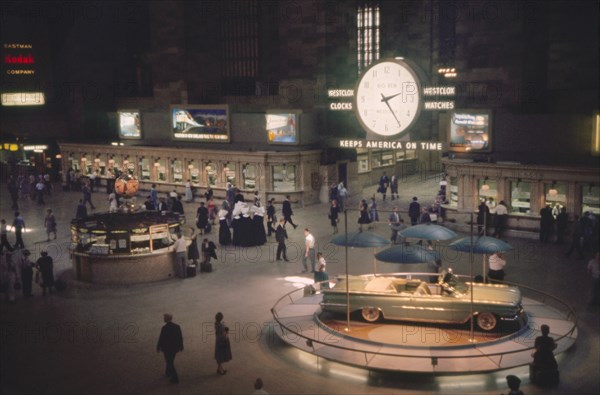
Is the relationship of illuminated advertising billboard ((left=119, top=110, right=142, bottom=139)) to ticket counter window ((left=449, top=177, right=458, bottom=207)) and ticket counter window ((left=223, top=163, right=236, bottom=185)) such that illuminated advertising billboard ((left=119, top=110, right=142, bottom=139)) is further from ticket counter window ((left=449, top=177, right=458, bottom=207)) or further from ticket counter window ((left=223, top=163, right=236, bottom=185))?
ticket counter window ((left=449, top=177, right=458, bottom=207))

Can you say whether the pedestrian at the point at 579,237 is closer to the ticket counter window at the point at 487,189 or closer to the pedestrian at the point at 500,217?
the pedestrian at the point at 500,217

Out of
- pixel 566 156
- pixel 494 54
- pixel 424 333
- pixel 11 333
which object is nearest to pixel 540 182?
pixel 566 156

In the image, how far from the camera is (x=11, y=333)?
17797mm

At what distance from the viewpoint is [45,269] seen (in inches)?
826

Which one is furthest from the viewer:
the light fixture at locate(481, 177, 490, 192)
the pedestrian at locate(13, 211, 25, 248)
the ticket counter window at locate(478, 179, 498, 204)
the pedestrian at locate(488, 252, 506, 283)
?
the light fixture at locate(481, 177, 490, 192)

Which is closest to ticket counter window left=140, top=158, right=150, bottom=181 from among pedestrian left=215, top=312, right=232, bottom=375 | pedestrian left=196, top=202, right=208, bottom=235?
pedestrian left=196, top=202, right=208, bottom=235

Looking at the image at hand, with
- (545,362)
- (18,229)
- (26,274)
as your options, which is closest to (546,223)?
(545,362)

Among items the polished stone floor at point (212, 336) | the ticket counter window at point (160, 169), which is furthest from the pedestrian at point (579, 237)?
the ticket counter window at point (160, 169)

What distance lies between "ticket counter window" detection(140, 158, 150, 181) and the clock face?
68.7 ft

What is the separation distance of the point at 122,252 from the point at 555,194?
1735 cm

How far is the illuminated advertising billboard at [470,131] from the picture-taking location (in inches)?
1141

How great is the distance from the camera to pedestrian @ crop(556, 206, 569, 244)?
83.9 ft

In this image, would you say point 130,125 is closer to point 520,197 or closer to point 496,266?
point 520,197

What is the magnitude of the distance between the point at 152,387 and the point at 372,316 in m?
5.92
